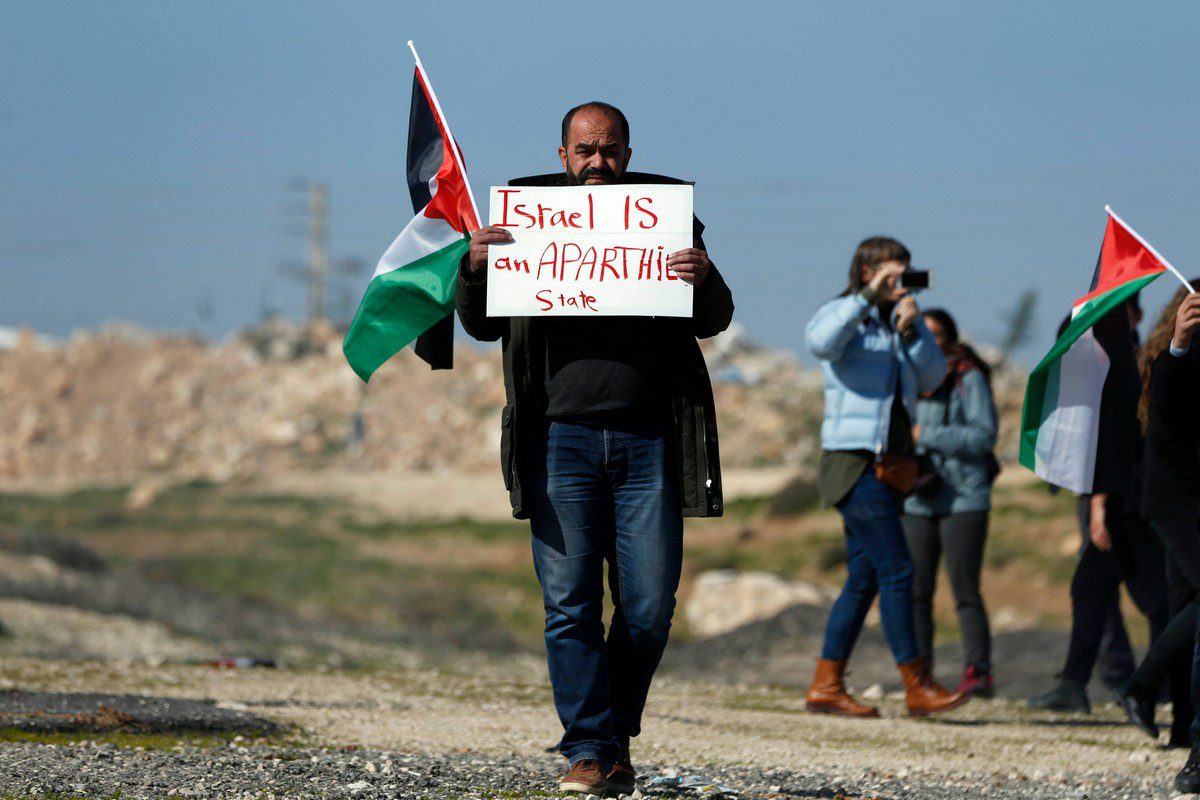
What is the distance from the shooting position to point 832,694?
8695 millimetres

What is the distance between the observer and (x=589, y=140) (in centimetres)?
520

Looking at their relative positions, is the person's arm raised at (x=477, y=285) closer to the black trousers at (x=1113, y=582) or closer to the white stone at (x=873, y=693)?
the black trousers at (x=1113, y=582)

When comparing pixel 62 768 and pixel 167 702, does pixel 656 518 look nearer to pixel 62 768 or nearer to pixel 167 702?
pixel 62 768

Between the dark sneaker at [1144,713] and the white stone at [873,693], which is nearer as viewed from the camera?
the dark sneaker at [1144,713]

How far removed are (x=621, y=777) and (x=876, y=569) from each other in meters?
3.36

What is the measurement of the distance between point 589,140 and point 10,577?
48.8ft

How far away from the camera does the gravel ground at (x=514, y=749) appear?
5305mm

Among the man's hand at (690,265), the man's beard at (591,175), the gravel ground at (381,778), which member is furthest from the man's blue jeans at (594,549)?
the man's beard at (591,175)

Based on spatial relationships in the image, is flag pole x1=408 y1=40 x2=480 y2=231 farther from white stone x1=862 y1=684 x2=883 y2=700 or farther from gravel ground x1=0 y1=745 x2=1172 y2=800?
white stone x1=862 y1=684 x2=883 y2=700

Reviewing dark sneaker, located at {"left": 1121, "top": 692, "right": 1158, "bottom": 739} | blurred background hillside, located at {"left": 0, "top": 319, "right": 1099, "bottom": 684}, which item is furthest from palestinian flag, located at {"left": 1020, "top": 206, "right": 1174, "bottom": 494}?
blurred background hillside, located at {"left": 0, "top": 319, "right": 1099, "bottom": 684}

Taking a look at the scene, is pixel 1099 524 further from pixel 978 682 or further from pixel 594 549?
pixel 594 549

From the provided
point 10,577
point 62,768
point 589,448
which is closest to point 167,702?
point 62,768

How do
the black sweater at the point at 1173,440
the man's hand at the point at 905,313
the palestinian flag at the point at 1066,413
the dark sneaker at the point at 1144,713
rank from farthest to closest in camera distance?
the man's hand at the point at 905,313 → the palestinian flag at the point at 1066,413 → the dark sneaker at the point at 1144,713 → the black sweater at the point at 1173,440

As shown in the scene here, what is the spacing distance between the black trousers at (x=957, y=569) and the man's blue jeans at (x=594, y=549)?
5182mm
